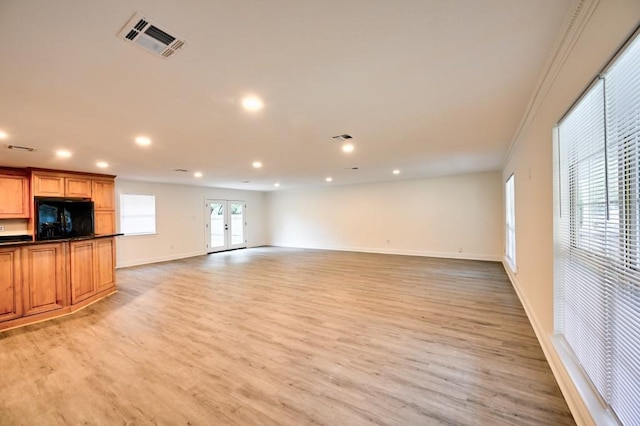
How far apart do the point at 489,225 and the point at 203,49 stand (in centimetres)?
817

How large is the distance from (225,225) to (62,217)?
516 centimetres

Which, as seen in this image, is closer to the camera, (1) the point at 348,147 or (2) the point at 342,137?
(2) the point at 342,137

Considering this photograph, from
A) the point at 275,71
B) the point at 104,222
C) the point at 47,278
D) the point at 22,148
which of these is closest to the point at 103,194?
the point at 104,222

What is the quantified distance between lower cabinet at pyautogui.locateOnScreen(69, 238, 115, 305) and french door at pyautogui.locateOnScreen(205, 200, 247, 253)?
4785 millimetres

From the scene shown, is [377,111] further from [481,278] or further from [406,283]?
[481,278]

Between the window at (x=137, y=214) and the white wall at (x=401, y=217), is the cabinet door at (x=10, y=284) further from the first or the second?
the white wall at (x=401, y=217)

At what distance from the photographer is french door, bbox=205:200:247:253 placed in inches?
396

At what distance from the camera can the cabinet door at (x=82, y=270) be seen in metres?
4.30

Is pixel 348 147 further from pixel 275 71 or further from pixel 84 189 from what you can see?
pixel 84 189

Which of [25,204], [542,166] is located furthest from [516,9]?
[25,204]

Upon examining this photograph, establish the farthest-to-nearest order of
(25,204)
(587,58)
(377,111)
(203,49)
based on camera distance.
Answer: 1. (25,204)
2. (377,111)
3. (203,49)
4. (587,58)

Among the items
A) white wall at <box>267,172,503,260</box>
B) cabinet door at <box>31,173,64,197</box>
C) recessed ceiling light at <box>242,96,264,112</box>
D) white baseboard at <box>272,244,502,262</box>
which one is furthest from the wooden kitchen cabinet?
white baseboard at <box>272,244,502,262</box>

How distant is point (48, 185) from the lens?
5.55 m

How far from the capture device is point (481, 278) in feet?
18.7
